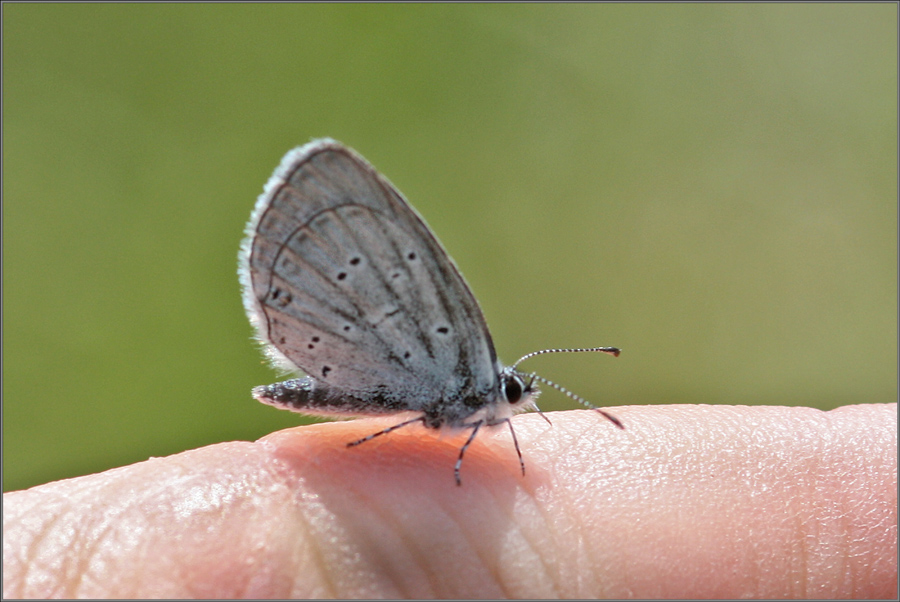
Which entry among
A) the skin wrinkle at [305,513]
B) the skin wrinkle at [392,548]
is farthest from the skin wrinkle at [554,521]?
the skin wrinkle at [305,513]

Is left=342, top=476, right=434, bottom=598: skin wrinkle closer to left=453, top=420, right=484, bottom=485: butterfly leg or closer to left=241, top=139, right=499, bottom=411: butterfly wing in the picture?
left=453, top=420, right=484, bottom=485: butterfly leg

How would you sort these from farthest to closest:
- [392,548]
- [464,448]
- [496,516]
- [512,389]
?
[512,389]
[464,448]
[496,516]
[392,548]

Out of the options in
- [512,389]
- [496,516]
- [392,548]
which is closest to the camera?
[392,548]

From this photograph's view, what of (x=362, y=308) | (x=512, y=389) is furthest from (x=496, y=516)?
(x=362, y=308)

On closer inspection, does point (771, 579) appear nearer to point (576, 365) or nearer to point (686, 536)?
point (686, 536)

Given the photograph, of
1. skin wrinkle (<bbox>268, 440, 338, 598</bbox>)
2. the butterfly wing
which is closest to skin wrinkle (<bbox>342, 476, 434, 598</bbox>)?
skin wrinkle (<bbox>268, 440, 338, 598</bbox>)

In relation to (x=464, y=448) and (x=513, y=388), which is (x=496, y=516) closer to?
(x=464, y=448)

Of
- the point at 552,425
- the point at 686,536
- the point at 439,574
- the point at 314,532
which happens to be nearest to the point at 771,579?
the point at 686,536
